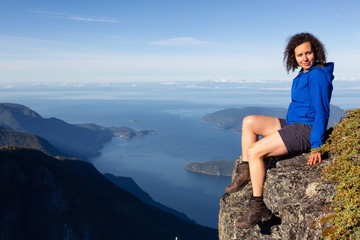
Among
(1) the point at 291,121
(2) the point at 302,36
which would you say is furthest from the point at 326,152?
(2) the point at 302,36

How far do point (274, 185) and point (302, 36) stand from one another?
4137 millimetres

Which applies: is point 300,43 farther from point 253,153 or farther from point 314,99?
point 253,153

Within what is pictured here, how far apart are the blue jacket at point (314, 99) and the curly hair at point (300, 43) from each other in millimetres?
453

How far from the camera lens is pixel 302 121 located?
689 centimetres

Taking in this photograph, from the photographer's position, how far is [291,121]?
727 centimetres

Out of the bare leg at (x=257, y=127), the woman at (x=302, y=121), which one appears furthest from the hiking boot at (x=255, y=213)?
the bare leg at (x=257, y=127)

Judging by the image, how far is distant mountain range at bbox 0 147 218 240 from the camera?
124m

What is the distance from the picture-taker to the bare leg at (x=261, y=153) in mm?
6773

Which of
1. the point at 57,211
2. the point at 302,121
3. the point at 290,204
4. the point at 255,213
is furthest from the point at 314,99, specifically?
the point at 57,211

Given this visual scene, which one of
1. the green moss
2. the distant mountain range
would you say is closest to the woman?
the green moss

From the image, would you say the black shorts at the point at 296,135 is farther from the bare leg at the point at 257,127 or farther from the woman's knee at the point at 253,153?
the bare leg at the point at 257,127

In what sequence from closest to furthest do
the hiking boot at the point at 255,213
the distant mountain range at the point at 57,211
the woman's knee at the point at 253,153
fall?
the hiking boot at the point at 255,213 → the woman's knee at the point at 253,153 → the distant mountain range at the point at 57,211

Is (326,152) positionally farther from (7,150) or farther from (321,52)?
(7,150)

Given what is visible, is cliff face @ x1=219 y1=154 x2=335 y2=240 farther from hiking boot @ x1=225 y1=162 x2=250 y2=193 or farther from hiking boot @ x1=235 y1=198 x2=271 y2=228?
hiking boot @ x1=225 y1=162 x2=250 y2=193
